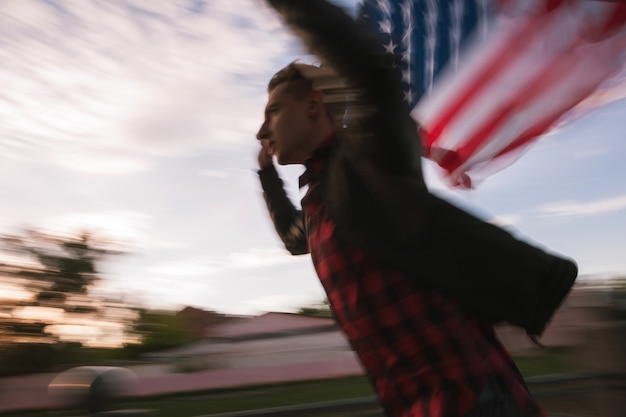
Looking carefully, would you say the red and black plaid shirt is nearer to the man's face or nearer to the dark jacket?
the dark jacket

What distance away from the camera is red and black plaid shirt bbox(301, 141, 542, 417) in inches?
44.1

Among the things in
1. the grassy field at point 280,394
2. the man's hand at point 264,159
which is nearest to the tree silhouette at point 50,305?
the grassy field at point 280,394

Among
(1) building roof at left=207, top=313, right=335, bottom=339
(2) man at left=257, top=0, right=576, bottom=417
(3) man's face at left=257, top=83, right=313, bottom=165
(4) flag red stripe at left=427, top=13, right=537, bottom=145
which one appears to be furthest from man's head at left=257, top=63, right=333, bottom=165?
(1) building roof at left=207, top=313, right=335, bottom=339

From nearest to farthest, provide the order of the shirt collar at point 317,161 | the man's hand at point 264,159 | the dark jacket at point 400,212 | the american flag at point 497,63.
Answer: the dark jacket at point 400,212, the shirt collar at point 317,161, the american flag at point 497,63, the man's hand at point 264,159

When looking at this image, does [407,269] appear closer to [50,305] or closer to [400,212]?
[400,212]

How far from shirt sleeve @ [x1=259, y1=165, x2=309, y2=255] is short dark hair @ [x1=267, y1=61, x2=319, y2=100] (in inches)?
16.9

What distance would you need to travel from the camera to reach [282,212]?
1.83 m

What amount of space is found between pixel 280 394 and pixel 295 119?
6.94 metres

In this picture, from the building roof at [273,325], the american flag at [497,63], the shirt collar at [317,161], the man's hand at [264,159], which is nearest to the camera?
the shirt collar at [317,161]

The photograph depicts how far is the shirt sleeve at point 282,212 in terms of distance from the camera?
5.80 feet

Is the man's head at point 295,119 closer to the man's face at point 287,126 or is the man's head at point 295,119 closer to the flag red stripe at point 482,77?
the man's face at point 287,126

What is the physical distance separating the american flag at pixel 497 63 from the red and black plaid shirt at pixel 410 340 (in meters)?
0.61

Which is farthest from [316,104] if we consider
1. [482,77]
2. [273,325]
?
[273,325]

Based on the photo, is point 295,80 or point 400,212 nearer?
point 400,212
